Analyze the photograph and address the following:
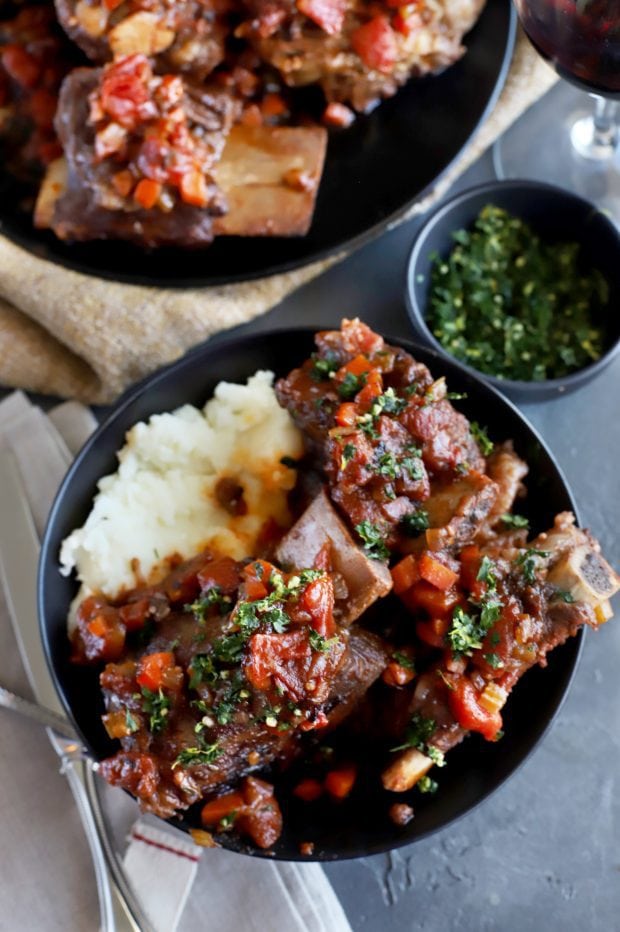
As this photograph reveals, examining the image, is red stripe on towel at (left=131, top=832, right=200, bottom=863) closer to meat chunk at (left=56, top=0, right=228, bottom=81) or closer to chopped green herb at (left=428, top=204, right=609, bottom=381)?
chopped green herb at (left=428, top=204, right=609, bottom=381)

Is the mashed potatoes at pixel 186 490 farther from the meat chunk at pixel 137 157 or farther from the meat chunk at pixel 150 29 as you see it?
the meat chunk at pixel 150 29

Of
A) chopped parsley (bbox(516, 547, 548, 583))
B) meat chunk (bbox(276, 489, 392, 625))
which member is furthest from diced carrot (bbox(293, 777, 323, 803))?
chopped parsley (bbox(516, 547, 548, 583))

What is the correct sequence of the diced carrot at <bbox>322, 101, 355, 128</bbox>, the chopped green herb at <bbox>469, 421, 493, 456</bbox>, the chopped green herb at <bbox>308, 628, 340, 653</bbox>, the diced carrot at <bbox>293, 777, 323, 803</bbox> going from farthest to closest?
the diced carrot at <bbox>322, 101, 355, 128</bbox> < the chopped green herb at <bbox>469, 421, 493, 456</bbox> < the diced carrot at <bbox>293, 777, 323, 803</bbox> < the chopped green herb at <bbox>308, 628, 340, 653</bbox>

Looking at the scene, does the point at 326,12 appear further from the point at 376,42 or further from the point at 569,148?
the point at 569,148

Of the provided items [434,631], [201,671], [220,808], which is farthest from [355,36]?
[220,808]

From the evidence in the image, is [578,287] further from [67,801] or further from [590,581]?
[67,801]

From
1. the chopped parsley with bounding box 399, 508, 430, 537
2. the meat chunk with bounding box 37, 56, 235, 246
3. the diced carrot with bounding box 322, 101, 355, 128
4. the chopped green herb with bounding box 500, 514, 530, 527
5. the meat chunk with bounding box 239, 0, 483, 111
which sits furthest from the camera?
the diced carrot with bounding box 322, 101, 355, 128
